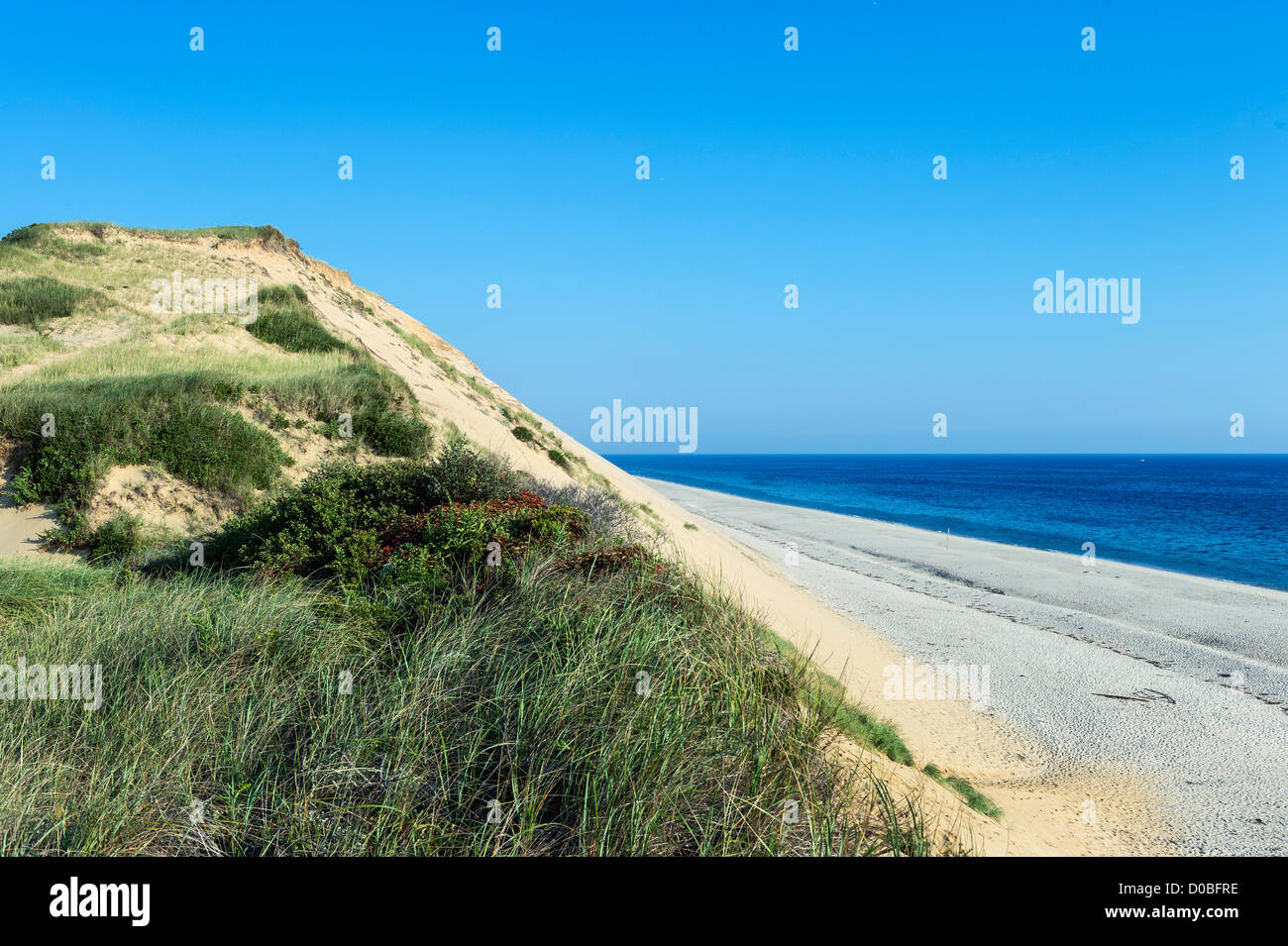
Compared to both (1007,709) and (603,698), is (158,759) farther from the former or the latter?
(1007,709)

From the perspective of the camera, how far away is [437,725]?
4.45 metres

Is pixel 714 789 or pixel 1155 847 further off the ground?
pixel 714 789

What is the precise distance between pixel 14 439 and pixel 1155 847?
1941cm

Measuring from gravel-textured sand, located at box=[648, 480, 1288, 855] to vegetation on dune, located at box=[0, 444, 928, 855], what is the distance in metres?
6.77

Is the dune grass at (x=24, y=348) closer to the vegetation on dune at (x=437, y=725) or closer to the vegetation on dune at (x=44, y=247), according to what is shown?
the vegetation on dune at (x=44, y=247)

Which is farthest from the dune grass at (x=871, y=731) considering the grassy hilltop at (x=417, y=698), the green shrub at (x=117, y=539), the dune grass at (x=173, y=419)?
the dune grass at (x=173, y=419)

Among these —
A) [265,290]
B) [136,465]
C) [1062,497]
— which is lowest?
[1062,497]

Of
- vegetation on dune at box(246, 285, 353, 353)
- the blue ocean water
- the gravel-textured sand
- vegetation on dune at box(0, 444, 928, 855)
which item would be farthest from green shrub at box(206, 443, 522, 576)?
the blue ocean water

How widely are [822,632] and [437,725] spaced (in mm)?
12140

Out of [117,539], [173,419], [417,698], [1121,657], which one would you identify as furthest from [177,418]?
[1121,657]

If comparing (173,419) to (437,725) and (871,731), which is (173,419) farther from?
(871,731)

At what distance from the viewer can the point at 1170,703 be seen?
499 inches

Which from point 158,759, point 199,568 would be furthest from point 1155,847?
point 199,568
